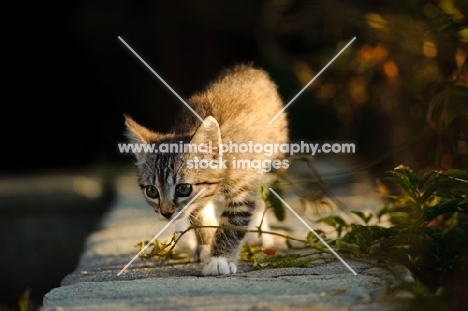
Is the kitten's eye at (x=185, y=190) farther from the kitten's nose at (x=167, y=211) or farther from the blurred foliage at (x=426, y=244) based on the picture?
the blurred foliage at (x=426, y=244)

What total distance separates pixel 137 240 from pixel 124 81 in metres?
3.74

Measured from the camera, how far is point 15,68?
7.42 meters

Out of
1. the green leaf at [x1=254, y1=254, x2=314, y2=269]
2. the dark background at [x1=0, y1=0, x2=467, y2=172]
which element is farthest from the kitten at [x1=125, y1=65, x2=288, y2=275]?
the dark background at [x1=0, y1=0, x2=467, y2=172]

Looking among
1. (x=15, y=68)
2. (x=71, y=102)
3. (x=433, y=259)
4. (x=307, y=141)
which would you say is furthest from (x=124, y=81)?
(x=433, y=259)

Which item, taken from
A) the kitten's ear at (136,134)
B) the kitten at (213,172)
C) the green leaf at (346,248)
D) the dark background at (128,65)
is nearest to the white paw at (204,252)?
the kitten at (213,172)

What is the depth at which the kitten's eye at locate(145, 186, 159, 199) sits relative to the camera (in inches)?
133

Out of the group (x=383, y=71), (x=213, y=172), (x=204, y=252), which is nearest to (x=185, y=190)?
(x=213, y=172)

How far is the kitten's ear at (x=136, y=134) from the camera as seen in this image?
11.6 ft

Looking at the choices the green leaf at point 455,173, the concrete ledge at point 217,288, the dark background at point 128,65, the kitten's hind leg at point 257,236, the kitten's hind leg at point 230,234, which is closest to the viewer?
the concrete ledge at point 217,288

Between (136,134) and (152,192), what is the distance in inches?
12.4

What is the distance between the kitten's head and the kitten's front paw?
0.87 feet

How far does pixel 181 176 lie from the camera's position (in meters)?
Answer: 3.35

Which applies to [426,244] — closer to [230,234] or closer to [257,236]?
[230,234]

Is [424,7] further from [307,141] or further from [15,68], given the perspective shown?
[15,68]
